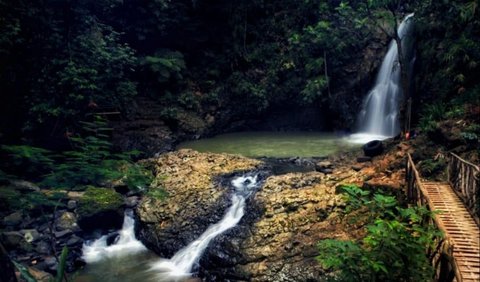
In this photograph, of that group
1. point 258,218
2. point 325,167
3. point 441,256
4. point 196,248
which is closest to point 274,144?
point 325,167

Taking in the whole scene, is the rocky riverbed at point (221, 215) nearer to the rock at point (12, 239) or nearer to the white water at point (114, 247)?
the rock at point (12, 239)

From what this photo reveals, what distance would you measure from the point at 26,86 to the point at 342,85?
1907cm

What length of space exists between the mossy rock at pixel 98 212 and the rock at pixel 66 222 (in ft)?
0.70

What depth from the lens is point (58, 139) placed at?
58.2 ft

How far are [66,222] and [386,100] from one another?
1859 centimetres

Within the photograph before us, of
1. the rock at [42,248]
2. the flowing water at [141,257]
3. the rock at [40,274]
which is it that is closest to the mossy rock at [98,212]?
the flowing water at [141,257]

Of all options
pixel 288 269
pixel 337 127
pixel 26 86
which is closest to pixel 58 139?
pixel 26 86

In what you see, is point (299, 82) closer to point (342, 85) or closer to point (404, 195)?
point (342, 85)

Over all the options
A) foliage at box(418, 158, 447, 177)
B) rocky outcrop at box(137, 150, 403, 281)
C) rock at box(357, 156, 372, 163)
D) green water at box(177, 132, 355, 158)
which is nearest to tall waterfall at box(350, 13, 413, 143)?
green water at box(177, 132, 355, 158)

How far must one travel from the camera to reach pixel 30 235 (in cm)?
1255

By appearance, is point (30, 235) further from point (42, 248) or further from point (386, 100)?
point (386, 100)

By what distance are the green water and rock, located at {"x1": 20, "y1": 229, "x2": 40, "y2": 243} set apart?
9.40 m

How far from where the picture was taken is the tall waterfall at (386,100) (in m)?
20.7

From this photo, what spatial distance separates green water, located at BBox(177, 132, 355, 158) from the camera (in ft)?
62.1
